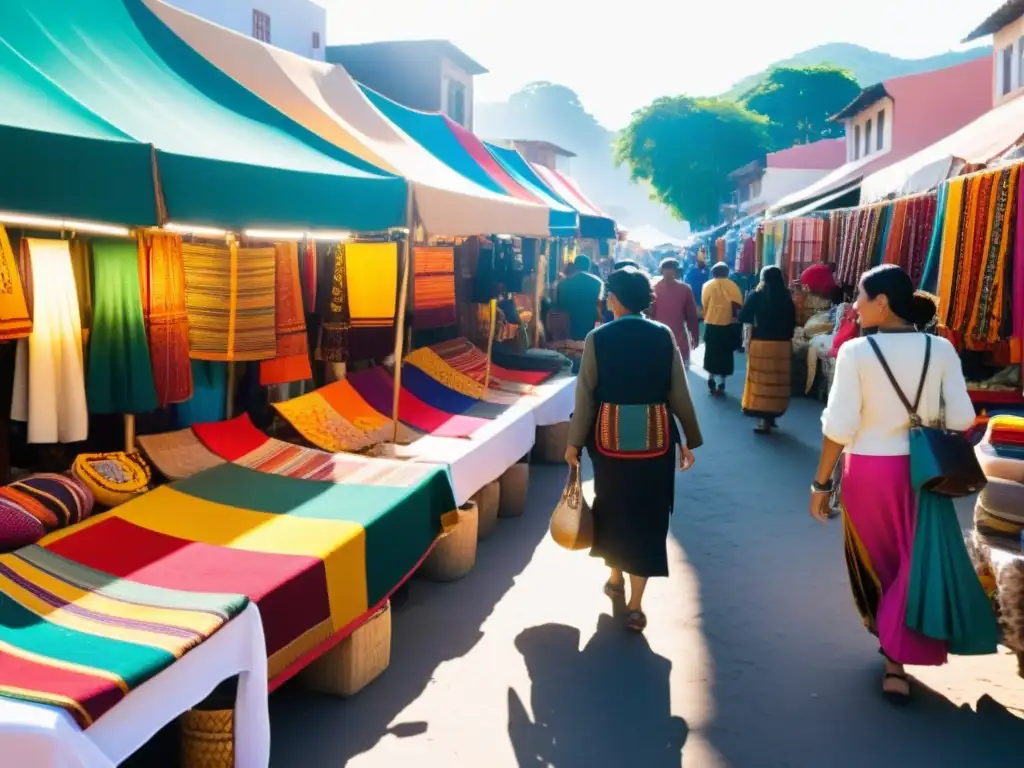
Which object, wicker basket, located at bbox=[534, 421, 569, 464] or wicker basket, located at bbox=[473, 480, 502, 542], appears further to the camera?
wicker basket, located at bbox=[534, 421, 569, 464]

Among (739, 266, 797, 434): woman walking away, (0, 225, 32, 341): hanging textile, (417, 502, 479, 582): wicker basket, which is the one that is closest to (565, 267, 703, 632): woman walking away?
(417, 502, 479, 582): wicker basket

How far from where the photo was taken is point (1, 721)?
200 centimetres

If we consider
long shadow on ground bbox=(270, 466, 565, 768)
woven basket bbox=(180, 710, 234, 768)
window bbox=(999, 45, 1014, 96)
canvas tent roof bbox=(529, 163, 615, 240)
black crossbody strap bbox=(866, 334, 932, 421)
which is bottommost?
long shadow on ground bbox=(270, 466, 565, 768)

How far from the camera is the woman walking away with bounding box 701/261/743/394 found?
34.9 ft

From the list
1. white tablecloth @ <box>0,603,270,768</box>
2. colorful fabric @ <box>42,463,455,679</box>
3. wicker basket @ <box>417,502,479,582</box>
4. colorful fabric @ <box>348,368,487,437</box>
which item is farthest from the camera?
colorful fabric @ <box>348,368,487,437</box>

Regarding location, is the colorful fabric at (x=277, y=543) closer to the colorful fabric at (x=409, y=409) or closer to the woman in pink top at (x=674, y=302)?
the colorful fabric at (x=409, y=409)

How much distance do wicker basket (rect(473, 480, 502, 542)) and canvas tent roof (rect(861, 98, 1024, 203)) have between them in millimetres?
4447

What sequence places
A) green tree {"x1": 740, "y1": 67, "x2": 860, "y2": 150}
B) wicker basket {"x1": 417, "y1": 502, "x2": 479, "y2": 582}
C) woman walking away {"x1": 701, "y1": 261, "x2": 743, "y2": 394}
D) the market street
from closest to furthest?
the market street < wicker basket {"x1": 417, "y1": 502, "x2": 479, "y2": 582} < woman walking away {"x1": 701, "y1": 261, "x2": 743, "y2": 394} < green tree {"x1": 740, "y1": 67, "x2": 860, "y2": 150}

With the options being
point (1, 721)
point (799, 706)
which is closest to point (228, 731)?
point (1, 721)

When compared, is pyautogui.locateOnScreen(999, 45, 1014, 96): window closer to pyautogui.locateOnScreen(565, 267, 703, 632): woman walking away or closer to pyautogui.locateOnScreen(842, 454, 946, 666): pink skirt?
pyautogui.locateOnScreen(565, 267, 703, 632): woman walking away

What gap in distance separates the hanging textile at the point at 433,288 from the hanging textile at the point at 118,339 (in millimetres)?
3197

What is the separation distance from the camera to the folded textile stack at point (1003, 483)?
3832 millimetres

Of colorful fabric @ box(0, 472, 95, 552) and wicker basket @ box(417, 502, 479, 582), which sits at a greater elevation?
colorful fabric @ box(0, 472, 95, 552)

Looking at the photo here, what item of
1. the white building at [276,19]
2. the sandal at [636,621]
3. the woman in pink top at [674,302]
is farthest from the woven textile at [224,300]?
the white building at [276,19]
